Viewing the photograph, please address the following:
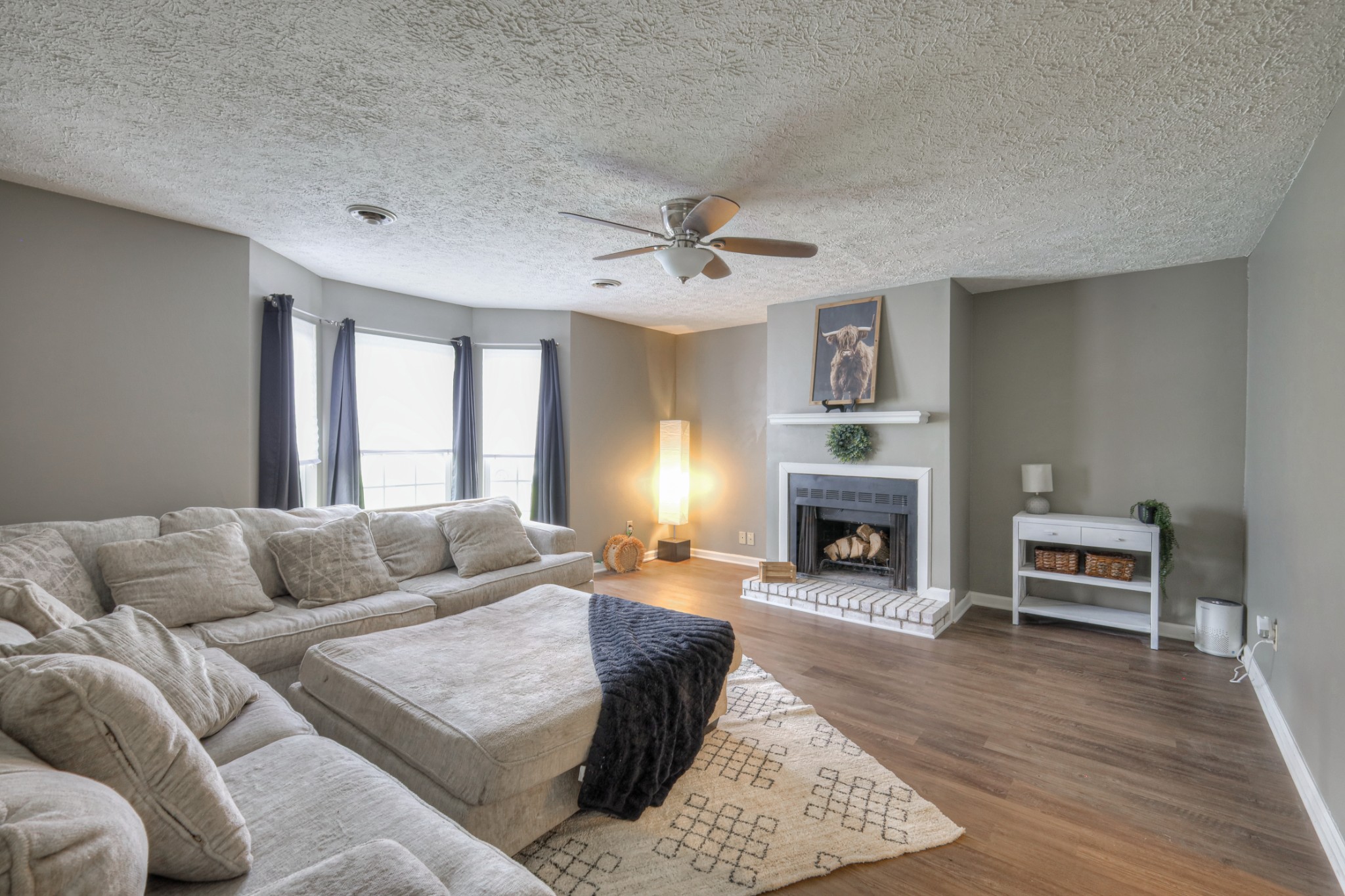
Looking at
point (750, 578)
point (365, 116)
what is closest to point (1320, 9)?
point (365, 116)

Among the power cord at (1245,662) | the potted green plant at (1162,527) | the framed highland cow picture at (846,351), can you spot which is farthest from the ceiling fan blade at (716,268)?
the power cord at (1245,662)

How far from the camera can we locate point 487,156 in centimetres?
254

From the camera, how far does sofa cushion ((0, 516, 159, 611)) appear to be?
2.66 m

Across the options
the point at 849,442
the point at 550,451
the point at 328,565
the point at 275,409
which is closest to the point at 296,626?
the point at 328,565

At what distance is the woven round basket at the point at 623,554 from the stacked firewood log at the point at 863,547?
1.85 m

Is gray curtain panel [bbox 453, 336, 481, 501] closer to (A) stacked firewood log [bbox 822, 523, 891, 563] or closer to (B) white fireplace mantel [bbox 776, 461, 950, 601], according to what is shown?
(B) white fireplace mantel [bbox 776, 461, 950, 601]

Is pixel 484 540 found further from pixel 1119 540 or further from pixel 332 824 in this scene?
pixel 1119 540

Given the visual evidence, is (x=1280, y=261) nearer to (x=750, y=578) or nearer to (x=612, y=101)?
(x=612, y=101)

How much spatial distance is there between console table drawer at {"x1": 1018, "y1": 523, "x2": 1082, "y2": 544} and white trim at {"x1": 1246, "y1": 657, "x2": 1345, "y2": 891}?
1.14 m

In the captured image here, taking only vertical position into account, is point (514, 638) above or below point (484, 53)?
below

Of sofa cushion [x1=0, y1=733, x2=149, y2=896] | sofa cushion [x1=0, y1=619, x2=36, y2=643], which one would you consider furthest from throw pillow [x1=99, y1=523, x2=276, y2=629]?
sofa cushion [x1=0, y1=733, x2=149, y2=896]

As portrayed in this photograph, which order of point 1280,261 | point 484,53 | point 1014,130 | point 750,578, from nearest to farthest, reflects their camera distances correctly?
point 484,53
point 1014,130
point 1280,261
point 750,578

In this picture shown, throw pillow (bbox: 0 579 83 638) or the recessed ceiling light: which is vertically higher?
the recessed ceiling light

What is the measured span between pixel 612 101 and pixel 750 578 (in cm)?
405
